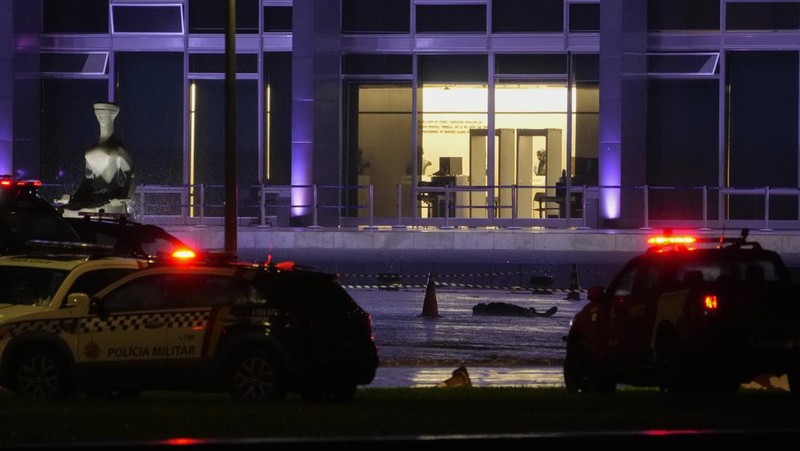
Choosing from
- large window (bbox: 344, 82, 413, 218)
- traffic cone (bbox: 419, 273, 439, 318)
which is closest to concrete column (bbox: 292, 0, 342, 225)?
large window (bbox: 344, 82, 413, 218)

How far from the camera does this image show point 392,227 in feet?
122

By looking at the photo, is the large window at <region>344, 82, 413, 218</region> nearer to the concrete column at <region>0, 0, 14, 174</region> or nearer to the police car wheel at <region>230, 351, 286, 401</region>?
the concrete column at <region>0, 0, 14, 174</region>

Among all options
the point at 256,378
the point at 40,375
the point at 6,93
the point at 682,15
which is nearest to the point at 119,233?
the point at 40,375

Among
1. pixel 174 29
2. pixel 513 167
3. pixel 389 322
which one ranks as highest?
pixel 174 29

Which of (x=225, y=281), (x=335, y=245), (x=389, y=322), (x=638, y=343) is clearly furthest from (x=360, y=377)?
(x=335, y=245)

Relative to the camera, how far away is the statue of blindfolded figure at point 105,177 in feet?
82.1

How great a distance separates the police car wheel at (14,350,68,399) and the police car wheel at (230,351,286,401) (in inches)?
69.7

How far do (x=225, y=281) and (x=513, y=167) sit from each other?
84.1 feet

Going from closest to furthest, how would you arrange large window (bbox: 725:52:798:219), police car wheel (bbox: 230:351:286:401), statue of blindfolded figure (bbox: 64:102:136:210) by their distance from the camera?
police car wheel (bbox: 230:351:286:401) < statue of blindfolded figure (bbox: 64:102:136:210) < large window (bbox: 725:52:798:219)

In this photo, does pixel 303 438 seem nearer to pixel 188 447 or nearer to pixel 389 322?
pixel 188 447

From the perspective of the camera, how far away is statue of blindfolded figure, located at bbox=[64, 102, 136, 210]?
25031 millimetres

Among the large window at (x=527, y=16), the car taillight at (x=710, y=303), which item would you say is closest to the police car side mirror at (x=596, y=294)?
the car taillight at (x=710, y=303)

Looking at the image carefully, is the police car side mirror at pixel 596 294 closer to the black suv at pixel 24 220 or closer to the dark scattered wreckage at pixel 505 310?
the black suv at pixel 24 220

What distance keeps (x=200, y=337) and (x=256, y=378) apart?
678 millimetres
